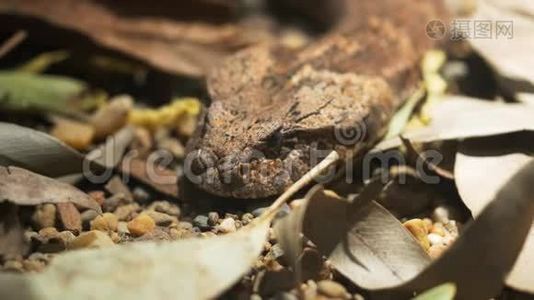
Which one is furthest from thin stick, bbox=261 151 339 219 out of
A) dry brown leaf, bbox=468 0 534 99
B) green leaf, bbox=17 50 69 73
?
green leaf, bbox=17 50 69 73

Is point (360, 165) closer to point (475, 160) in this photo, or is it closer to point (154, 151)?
point (475, 160)

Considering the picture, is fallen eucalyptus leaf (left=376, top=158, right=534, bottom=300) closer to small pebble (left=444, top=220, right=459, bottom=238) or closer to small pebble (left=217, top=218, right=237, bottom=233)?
small pebble (left=444, top=220, right=459, bottom=238)

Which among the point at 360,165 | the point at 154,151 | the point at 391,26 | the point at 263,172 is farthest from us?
the point at 391,26

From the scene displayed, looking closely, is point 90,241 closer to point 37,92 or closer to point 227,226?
point 227,226

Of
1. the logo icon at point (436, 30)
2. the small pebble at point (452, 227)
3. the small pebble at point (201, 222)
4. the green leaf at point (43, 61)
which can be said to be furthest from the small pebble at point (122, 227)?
the logo icon at point (436, 30)

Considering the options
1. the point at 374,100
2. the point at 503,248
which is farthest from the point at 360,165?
the point at 503,248
